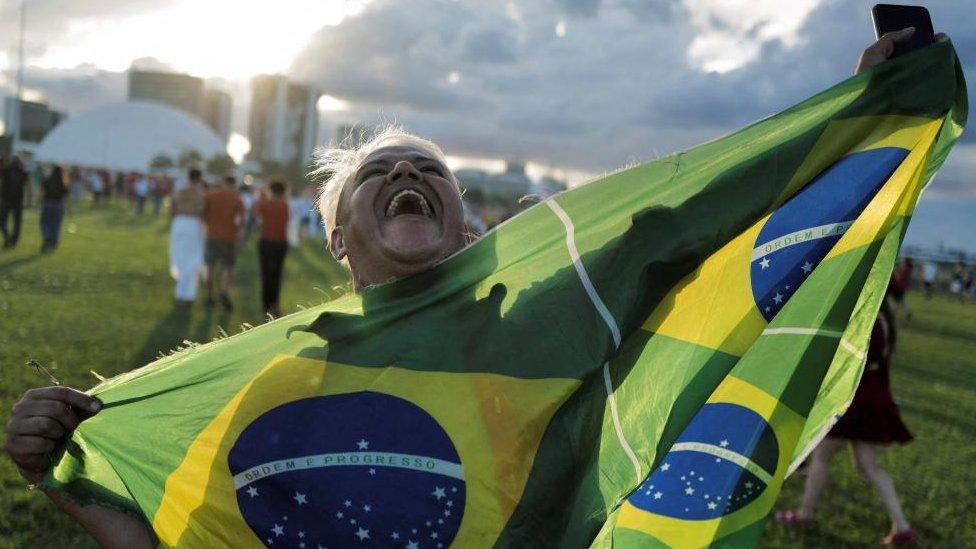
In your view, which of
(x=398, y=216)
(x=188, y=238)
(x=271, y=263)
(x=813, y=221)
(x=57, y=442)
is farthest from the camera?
(x=188, y=238)

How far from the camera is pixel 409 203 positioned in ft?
8.81

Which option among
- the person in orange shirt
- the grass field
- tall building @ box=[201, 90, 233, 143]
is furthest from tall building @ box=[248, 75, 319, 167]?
the person in orange shirt

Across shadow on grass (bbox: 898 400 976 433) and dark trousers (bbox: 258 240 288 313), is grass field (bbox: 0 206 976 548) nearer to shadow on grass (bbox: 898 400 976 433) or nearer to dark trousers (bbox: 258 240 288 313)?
shadow on grass (bbox: 898 400 976 433)

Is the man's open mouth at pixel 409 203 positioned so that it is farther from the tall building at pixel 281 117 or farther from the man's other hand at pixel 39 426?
the tall building at pixel 281 117

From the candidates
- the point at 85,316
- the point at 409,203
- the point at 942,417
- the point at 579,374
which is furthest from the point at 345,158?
the point at 942,417

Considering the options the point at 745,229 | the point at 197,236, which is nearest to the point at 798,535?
the point at 745,229

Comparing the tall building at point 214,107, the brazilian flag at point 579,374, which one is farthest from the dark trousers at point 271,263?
the tall building at point 214,107

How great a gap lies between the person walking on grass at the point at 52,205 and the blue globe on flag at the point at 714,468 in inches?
697

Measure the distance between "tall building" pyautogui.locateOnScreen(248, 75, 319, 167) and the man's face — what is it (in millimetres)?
166184

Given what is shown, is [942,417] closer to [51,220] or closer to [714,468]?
[714,468]

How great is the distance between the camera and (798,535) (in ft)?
18.7

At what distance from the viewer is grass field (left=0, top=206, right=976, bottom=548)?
226 inches

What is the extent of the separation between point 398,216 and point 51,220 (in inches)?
704

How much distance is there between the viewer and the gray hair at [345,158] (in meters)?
2.83
